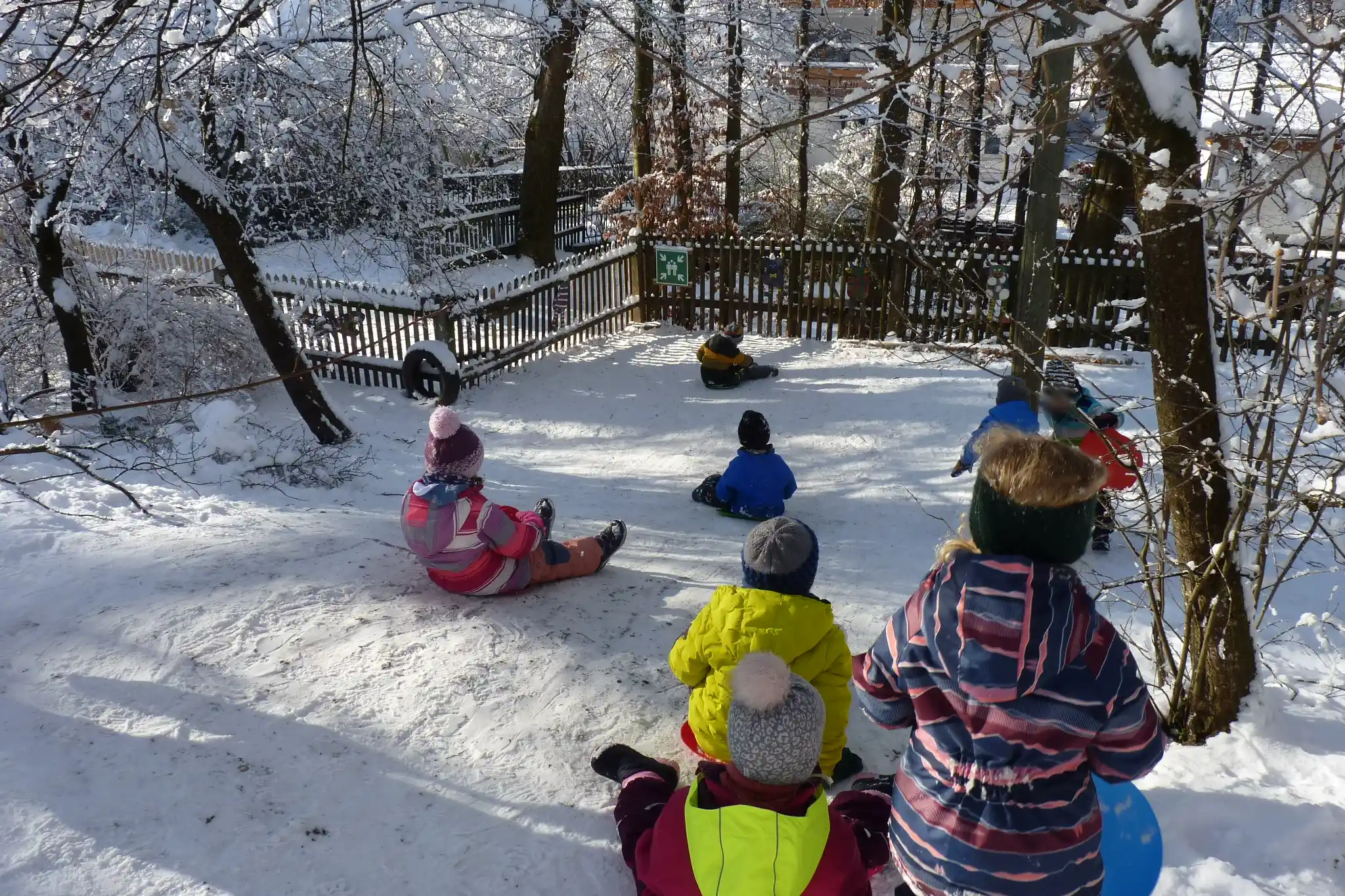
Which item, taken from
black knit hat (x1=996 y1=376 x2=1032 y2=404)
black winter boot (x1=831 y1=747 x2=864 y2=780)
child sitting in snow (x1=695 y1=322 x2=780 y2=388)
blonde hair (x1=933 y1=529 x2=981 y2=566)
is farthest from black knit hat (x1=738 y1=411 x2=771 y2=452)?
blonde hair (x1=933 y1=529 x2=981 y2=566)

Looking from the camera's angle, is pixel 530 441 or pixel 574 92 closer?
pixel 530 441

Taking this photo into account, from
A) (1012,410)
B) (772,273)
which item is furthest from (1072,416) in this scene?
(772,273)

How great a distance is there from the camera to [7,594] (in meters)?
4.00

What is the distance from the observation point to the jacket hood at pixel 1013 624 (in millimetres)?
1856

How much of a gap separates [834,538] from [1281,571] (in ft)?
10.1

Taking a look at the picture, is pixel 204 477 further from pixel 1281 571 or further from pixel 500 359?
pixel 1281 571

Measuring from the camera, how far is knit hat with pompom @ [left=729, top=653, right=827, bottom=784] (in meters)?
2.26

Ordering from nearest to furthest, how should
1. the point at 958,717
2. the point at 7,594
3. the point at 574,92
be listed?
the point at 958,717
the point at 7,594
the point at 574,92

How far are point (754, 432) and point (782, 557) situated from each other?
3.05 metres

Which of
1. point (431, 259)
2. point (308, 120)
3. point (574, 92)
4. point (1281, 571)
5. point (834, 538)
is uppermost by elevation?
point (574, 92)

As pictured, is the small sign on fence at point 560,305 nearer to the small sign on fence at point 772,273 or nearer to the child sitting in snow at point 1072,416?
the small sign on fence at point 772,273

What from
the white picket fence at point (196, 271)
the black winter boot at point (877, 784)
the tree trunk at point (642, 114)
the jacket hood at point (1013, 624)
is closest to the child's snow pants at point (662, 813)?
the black winter boot at point (877, 784)

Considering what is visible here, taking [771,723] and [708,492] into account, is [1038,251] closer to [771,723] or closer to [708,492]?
[708,492]

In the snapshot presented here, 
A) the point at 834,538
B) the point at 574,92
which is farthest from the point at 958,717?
the point at 574,92
